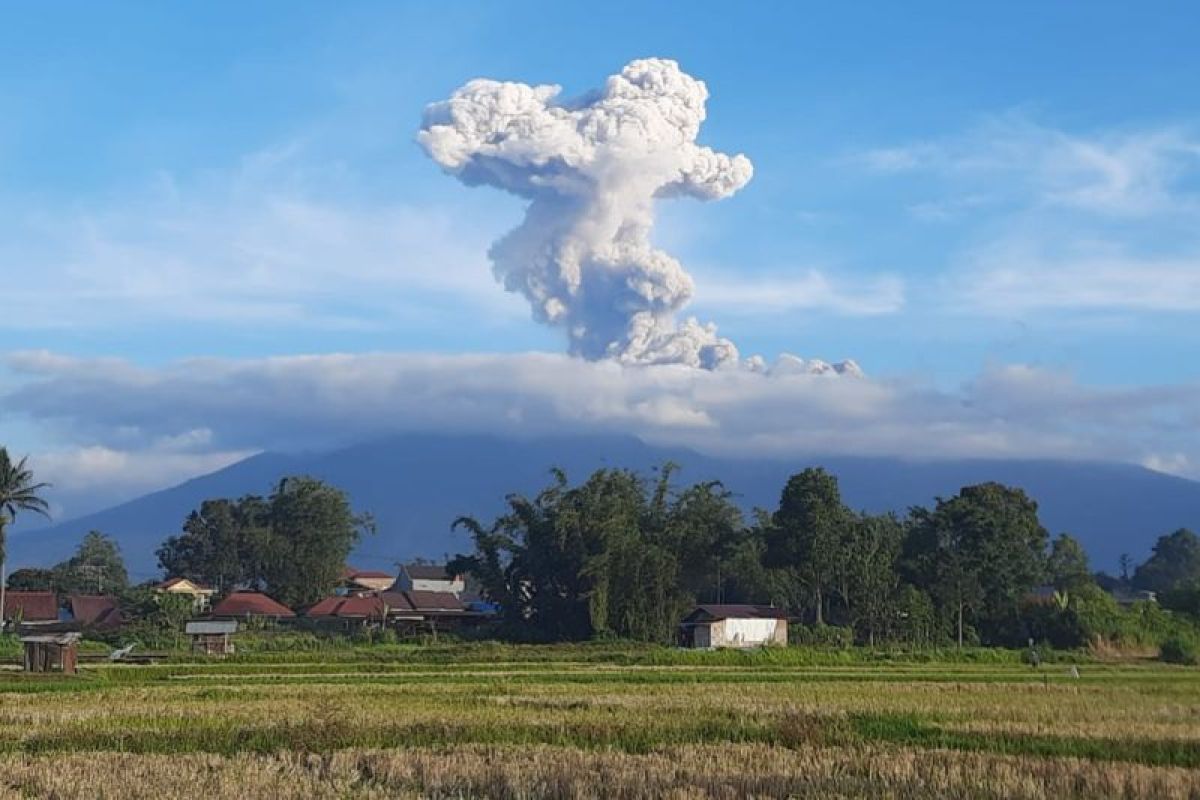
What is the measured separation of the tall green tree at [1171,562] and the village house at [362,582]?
86.6 meters

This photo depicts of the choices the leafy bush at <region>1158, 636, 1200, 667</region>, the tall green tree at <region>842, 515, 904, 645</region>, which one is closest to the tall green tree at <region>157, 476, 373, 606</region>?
the tall green tree at <region>842, 515, 904, 645</region>

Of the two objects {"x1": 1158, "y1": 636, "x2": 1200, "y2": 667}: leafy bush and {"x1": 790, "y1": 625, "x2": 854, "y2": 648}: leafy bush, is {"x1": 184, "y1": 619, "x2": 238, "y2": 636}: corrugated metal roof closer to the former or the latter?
{"x1": 790, "y1": 625, "x2": 854, "y2": 648}: leafy bush

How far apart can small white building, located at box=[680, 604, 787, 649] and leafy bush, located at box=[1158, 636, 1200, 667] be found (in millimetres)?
44245

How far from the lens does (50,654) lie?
150 ft

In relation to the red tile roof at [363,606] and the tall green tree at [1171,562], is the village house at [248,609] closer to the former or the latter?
the red tile roof at [363,606]

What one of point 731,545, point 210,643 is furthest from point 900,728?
point 731,545

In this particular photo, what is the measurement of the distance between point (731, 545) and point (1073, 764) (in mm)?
68510

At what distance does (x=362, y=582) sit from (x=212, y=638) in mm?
72291

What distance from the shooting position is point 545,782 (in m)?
16.9

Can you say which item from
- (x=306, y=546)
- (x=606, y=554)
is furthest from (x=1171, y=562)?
(x=606, y=554)

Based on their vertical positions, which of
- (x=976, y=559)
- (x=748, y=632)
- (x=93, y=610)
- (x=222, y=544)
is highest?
(x=222, y=544)

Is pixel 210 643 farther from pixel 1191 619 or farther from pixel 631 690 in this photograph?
pixel 1191 619

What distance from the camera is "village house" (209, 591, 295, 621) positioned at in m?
90.7

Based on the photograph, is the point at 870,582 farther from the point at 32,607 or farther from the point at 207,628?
the point at 32,607
